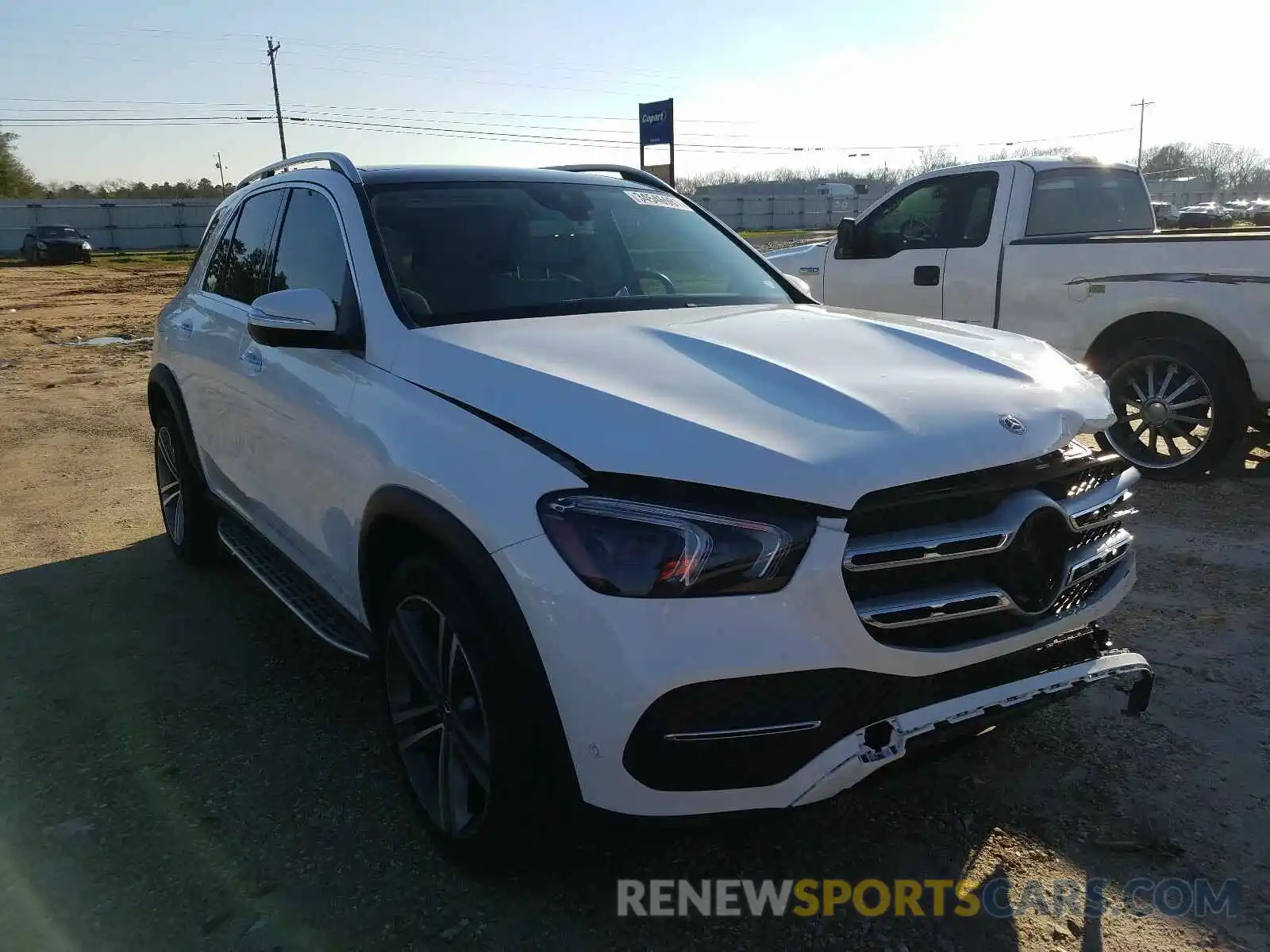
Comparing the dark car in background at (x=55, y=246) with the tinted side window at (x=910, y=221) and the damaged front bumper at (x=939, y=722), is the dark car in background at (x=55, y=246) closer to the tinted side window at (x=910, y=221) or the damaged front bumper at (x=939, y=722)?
the tinted side window at (x=910, y=221)

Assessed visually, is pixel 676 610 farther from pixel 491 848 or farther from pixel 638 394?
pixel 491 848

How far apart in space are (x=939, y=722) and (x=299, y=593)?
2.22 meters

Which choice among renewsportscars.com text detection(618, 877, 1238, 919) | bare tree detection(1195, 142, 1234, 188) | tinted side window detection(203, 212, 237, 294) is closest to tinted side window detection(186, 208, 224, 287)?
tinted side window detection(203, 212, 237, 294)

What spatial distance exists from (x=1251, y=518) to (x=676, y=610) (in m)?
4.65

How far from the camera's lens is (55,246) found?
124 feet

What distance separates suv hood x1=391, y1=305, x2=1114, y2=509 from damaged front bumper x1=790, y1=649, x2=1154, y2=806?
0.48 meters

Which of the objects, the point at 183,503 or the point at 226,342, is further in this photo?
the point at 183,503

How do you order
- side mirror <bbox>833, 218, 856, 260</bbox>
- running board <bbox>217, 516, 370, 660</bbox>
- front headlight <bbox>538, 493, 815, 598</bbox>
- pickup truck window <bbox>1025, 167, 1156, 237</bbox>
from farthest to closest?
1. side mirror <bbox>833, 218, 856, 260</bbox>
2. pickup truck window <bbox>1025, 167, 1156, 237</bbox>
3. running board <bbox>217, 516, 370, 660</bbox>
4. front headlight <bbox>538, 493, 815, 598</bbox>

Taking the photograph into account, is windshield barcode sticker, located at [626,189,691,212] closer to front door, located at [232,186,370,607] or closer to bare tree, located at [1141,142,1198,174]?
front door, located at [232,186,370,607]

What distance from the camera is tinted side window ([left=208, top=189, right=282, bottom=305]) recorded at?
3963 millimetres

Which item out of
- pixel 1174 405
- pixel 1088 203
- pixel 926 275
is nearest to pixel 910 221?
pixel 926 275

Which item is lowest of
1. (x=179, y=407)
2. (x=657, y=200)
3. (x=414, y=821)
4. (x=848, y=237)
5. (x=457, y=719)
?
(x=414, y=821)

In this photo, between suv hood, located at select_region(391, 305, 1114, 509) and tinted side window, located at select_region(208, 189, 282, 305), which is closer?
suv hood, located at select_region(391, 305, 1114, 509)

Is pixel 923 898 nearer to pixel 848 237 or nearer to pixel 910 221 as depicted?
pixel 848 237
